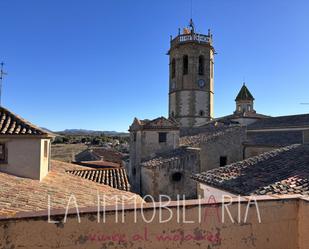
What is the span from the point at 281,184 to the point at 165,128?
1463 cm

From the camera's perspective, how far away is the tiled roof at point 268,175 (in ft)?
22.5

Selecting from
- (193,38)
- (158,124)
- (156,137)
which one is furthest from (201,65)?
(156,137)

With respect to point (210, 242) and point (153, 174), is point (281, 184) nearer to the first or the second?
point (210, 242)

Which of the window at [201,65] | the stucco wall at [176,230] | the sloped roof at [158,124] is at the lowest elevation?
the stucco wall at [176,230]

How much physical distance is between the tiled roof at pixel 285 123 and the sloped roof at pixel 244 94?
16.1 meters

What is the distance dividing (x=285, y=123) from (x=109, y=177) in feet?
56.5

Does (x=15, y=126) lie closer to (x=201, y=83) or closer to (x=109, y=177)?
(x=109, y=177)

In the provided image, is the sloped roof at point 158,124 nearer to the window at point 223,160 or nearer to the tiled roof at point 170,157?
the tiled roof at point 170,157

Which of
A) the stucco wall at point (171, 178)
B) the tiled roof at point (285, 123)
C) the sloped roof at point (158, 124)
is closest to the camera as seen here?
the stucco wall at point (171, 178)

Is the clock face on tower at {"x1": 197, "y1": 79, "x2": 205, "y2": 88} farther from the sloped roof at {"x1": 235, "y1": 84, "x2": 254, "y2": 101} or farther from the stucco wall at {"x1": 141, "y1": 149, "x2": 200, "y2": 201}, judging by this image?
the stucco wall at {"x1": 141, "y1": 149, "x2": 200, "y2": 201}

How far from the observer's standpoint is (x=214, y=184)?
8.61 meters

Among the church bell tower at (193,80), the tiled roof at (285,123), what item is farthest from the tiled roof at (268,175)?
the church bell tower at (193,80)

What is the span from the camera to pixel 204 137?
21.5 metres

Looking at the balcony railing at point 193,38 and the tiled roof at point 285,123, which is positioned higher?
the balcony railing at point 193,38
